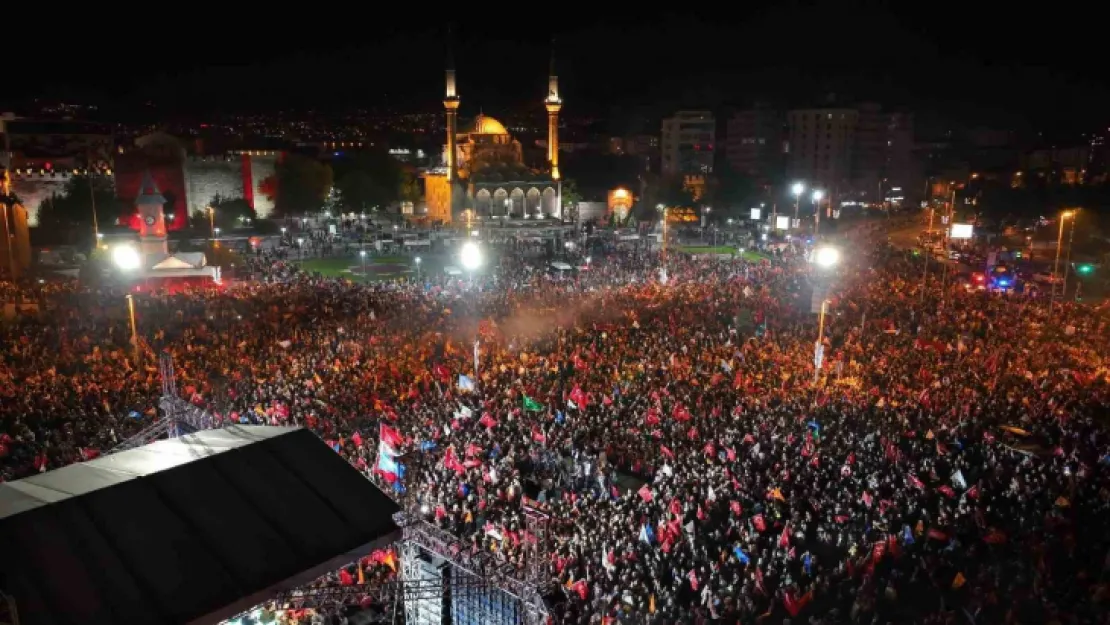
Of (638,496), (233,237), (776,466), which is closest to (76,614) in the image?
(638,496)

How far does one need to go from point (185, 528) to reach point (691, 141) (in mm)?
85564

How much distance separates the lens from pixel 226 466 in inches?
244

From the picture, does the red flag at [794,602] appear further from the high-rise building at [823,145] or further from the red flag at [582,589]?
the high-rise building at [823,145]

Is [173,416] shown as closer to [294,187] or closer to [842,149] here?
[294,187]

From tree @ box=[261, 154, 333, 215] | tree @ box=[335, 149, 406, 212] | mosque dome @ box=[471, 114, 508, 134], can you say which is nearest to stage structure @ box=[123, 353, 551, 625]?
tree @ box=[261, 154, 333, 215]

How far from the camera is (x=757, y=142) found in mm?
89062

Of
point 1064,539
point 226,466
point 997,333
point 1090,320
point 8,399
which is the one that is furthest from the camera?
point 1090,320

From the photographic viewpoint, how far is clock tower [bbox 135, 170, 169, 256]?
34.9 meters

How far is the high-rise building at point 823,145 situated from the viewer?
85.9m

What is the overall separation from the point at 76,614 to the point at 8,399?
11.8 m

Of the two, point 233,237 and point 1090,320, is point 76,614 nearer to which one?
point 1090,320

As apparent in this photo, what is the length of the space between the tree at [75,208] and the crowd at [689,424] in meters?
25.9

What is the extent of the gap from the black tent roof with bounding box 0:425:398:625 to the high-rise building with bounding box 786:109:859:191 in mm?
86057

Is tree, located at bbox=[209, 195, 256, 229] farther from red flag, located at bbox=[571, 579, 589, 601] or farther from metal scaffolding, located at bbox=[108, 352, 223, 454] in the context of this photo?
red flag, located at bbox=[571, 579, 589, 601]
